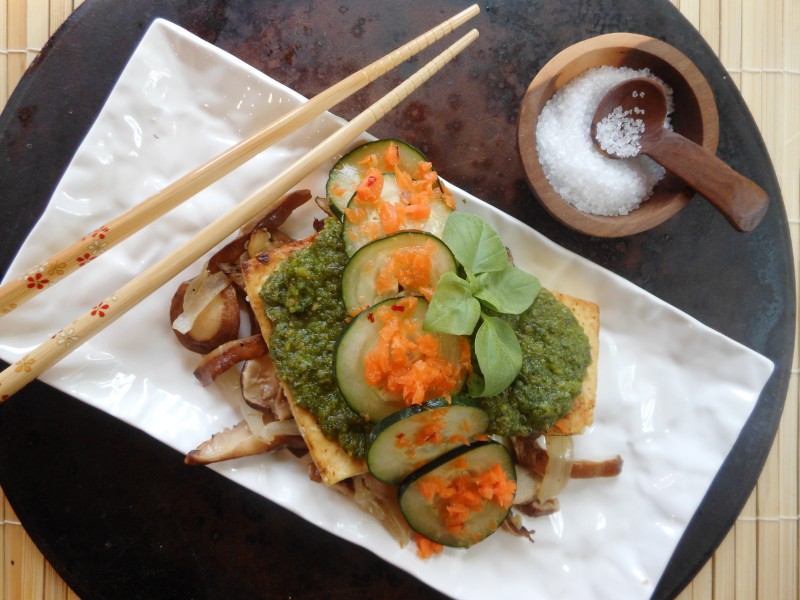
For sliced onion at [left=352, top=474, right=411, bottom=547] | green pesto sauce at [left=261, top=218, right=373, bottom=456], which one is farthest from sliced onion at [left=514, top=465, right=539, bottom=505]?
green pesto sauce at [left=261, top=218, right=373, bottom=456]

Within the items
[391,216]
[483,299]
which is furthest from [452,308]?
[391,216]

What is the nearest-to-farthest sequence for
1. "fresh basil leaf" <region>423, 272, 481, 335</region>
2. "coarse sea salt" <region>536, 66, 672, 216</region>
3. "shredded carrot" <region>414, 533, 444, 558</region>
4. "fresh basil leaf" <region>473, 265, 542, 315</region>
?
1. "fresh basil leaf" <region>423, 272, 481, 335</region>
2. "fresh basil leaf" <region>473, 265, 542, 315</region>
3. "shredded carrot" <region>414, 533, 444, 558</region>
4. "coarse sea salt" <region>536, 66, 672, 216</region>

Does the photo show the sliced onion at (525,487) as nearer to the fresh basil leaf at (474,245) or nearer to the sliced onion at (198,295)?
the fresh basil leaf at (474,245)

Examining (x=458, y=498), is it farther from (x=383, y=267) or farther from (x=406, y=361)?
(x=383, y=267)

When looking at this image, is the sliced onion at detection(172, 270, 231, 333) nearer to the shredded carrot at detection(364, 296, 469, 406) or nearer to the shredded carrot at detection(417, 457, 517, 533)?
the shredded carrot at detection(364, 296, 469, 406)

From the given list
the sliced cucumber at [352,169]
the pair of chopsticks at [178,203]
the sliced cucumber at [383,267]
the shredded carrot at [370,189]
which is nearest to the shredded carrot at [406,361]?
the sliced cucumber at [383,267]

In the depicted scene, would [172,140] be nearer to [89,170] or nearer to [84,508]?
[89,170]
